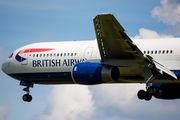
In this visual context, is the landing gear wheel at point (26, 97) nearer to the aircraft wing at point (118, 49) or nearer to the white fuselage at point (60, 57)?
the white fuselage at point (60, 57)

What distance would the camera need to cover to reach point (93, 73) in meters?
25.6

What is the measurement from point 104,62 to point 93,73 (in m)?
1.11

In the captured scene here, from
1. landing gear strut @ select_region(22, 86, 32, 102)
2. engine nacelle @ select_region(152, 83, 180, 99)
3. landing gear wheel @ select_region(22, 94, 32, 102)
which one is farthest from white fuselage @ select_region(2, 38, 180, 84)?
engine nacelle @ select_region(152, 83, 180, 99)

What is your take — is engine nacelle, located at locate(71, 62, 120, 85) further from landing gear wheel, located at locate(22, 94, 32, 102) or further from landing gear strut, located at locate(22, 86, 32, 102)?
landing gear wheel, located at locate(22, 94, 32, 102)

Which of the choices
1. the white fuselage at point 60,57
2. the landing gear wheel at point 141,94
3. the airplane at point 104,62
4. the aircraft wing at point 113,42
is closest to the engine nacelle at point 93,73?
the airplane at point 104,62

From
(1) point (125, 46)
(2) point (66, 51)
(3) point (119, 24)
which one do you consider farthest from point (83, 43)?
(3) point (119, 24)

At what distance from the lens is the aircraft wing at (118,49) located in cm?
2269

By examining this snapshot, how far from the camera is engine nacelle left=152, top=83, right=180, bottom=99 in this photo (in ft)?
102

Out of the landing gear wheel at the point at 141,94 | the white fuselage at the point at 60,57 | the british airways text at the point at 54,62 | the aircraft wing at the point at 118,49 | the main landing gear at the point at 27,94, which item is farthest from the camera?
the main landing gear at the point at 27,94

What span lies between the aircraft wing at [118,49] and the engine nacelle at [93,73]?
23.9 inches

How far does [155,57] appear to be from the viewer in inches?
1083

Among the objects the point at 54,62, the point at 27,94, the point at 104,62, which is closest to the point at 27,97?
the point at 27,94

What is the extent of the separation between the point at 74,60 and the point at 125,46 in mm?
6000

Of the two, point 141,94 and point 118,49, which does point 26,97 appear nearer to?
point 141,94
